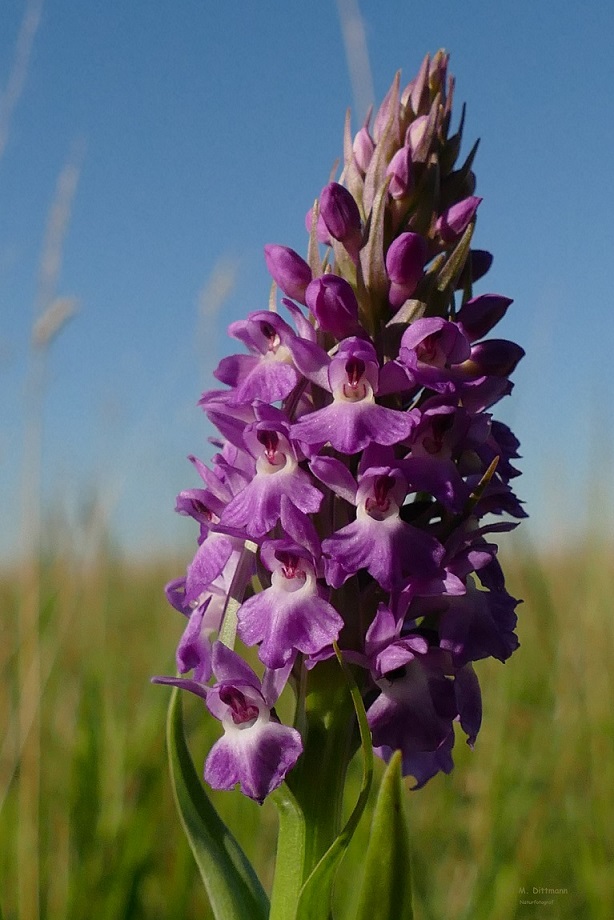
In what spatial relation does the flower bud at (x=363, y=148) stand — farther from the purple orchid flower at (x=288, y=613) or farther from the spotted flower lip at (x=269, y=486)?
the purple orchid flower at (x=288, y=613)

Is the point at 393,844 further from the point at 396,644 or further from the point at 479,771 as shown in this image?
the point at 479,771

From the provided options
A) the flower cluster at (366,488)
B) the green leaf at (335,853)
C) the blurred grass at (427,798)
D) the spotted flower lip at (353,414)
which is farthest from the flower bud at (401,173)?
the blurred grass at (427,798)

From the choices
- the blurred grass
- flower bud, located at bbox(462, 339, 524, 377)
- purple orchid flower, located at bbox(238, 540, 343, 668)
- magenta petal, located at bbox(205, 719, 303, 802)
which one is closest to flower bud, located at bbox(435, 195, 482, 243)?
flower bud, located at bbox(462, 339, 524, 377)

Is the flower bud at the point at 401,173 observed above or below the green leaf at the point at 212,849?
above

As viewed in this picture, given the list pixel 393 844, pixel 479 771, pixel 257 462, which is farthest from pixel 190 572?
pixel 479 771

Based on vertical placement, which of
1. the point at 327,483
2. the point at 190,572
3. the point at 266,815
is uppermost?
the point at 327,483

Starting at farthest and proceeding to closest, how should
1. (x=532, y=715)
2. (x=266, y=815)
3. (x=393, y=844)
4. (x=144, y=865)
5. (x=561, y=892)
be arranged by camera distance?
1. (x=532, y=715)
2. (x=266, y=815)
3. (x=561, y=892)
4. (x=144, y=865)
5. (x=393, y=844)

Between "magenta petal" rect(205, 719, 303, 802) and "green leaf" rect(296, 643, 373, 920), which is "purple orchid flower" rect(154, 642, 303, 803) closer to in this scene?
"magenta petal" rect(205, 719, 303, 802)
